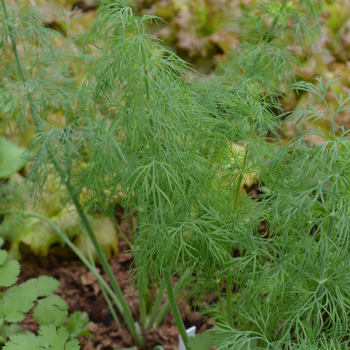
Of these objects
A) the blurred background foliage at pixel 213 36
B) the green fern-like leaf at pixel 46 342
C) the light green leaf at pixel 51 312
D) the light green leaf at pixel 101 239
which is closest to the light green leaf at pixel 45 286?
the light green leaf at pixel 51 312

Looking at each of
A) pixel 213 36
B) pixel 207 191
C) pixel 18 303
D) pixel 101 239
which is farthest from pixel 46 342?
pixel 213 36

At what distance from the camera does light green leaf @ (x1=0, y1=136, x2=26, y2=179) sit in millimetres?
1795

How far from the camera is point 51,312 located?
4.55 feet

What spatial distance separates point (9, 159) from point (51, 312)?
73cm

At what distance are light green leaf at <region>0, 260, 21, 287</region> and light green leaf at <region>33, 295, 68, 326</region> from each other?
0.13m

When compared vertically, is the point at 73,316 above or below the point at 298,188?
below

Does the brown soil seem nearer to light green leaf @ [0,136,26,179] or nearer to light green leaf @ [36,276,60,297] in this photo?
light green leaf @ [36,276,60,297]

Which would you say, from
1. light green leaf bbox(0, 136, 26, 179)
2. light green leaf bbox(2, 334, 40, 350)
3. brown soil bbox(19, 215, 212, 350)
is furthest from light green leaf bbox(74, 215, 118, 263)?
light green leaf bbox(2, 334, 40, 350)

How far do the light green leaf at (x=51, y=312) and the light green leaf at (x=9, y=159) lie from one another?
1.91 feet

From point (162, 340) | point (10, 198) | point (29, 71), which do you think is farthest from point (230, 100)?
point (10, 198)

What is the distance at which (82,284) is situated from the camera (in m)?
1.84

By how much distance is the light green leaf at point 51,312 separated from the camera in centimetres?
138

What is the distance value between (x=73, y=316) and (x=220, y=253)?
78 centimetres

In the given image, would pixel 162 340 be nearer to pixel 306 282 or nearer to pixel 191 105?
pixel 306 282
